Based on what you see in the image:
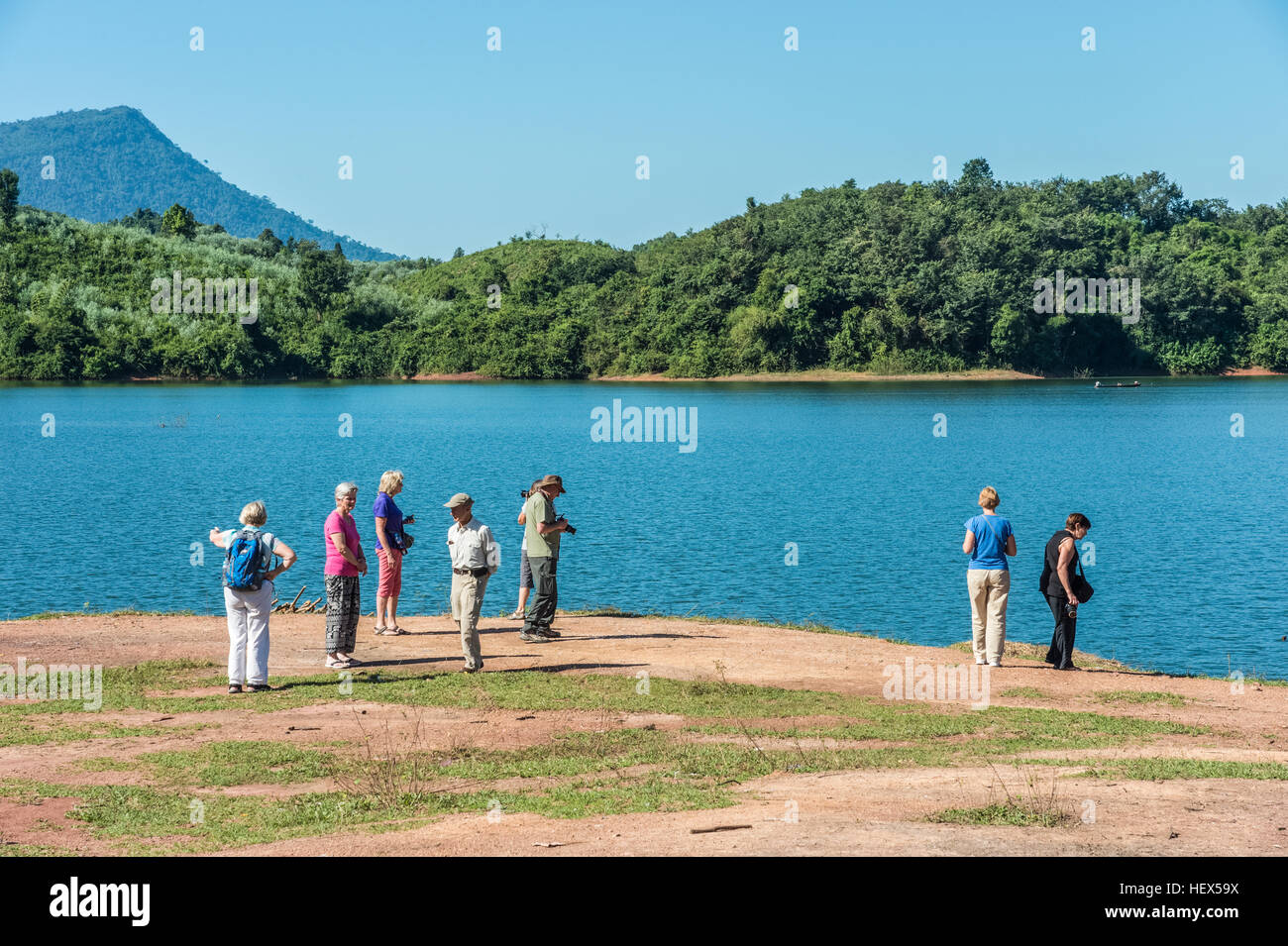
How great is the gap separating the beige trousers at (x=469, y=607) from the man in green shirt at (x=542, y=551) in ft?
6.21

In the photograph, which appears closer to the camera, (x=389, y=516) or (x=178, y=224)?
(x=389, y=516)

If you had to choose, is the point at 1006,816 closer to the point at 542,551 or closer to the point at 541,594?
the point at 542,551

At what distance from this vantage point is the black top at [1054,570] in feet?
50.8

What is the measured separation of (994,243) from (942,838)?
122 meters

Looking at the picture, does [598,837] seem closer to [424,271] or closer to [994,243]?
[994,243]

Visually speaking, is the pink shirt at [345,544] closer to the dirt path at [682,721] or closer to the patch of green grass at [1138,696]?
the dirt path at [682,721]

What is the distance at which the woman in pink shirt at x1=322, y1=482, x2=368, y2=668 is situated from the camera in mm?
14070

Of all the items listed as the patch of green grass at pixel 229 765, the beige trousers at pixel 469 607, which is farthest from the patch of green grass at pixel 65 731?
the beige trousers at pixel 469 607

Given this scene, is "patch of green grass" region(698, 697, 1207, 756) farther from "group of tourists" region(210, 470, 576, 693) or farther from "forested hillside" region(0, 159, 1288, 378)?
"forested hillside" region(0, 159, 1288, 378)

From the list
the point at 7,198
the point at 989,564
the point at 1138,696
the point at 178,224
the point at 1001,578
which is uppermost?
the point at 178,224

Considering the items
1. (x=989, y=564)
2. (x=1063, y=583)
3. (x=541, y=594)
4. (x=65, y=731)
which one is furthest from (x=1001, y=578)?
(x=65, y=731)

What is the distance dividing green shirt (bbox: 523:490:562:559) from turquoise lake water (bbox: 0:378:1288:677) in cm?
679

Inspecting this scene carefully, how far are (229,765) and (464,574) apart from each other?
3.74m

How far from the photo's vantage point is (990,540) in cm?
1538
